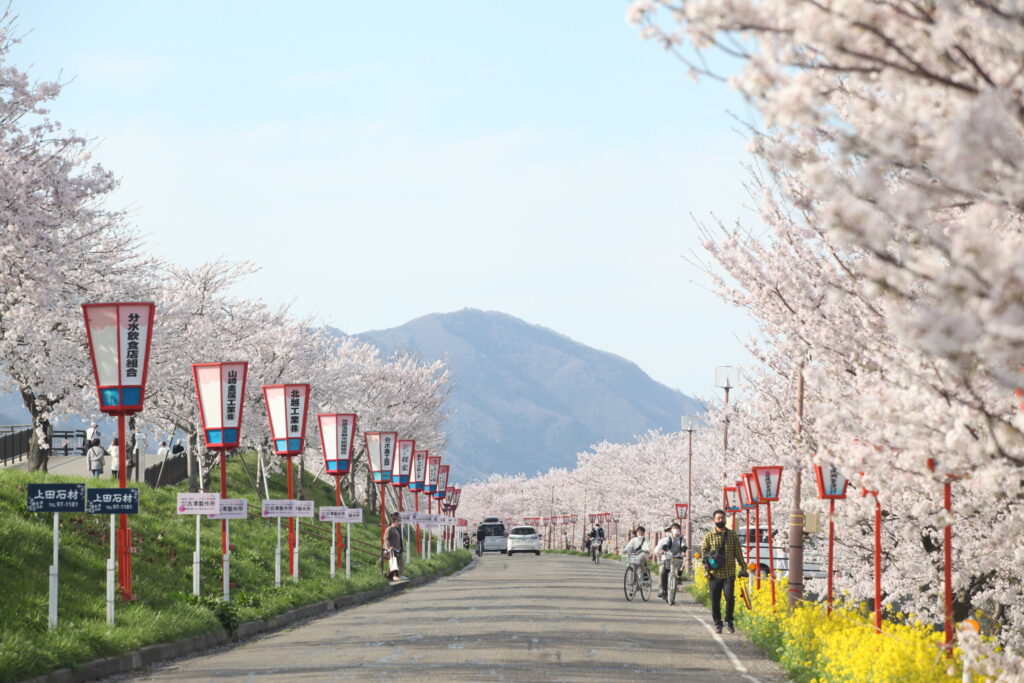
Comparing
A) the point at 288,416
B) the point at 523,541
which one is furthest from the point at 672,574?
the point at 523,541

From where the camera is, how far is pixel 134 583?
18.4 m

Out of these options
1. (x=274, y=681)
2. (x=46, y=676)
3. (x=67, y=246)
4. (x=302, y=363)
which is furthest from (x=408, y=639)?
(x=302, y=363)

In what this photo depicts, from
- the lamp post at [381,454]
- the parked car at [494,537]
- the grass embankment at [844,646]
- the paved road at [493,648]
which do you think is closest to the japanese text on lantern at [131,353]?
the paved road at [493,648]

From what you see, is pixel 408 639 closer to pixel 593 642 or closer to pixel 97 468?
pixel 593 642

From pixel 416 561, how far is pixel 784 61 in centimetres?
3780

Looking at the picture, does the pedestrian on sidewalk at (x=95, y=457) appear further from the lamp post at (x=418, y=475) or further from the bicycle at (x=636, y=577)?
the bicycle at (x=636, y=577)

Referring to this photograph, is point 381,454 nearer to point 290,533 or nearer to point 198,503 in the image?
point 290,533

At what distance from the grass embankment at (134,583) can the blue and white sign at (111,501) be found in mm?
1374

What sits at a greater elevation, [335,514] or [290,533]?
[335,514]

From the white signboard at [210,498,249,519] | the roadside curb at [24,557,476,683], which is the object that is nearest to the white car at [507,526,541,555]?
the roadside curb at [24,557,476,683]

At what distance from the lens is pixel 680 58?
536 centimetres

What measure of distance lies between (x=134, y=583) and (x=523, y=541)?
53985 mm

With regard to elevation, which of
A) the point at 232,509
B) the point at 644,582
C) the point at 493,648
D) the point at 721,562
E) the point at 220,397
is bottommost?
the point at 644,582

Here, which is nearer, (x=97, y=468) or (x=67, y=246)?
(x=67, y=246)
